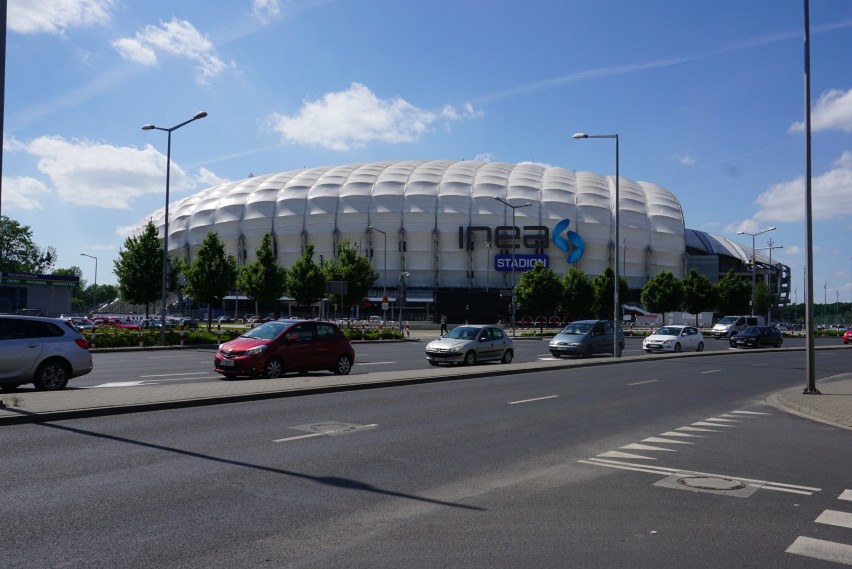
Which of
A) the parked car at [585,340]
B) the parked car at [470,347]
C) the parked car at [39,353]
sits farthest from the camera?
the parked car at [585,340]

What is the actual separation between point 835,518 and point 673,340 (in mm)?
33279

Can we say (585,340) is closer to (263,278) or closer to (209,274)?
(209,274)

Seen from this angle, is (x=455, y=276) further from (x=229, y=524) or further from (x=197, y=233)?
(x=229, y=524)

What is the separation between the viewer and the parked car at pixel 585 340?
100ft

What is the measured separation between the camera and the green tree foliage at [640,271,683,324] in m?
85.2

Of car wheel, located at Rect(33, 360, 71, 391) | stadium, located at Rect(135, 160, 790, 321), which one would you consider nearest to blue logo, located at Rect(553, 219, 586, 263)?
stadium, located at Rect(135, 160, 790, 321)

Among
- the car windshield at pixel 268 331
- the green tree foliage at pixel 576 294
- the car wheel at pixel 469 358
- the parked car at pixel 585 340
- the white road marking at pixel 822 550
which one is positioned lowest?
the white road marking at pixel 822 550

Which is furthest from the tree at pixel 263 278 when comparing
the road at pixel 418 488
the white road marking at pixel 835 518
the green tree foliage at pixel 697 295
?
the white road marking at pixel 835 518

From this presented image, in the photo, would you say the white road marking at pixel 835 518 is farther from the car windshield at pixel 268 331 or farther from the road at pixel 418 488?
the car windshield at pixel 268 331

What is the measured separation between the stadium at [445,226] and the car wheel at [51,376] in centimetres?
8052

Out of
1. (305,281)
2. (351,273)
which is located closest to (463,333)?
(351,273)

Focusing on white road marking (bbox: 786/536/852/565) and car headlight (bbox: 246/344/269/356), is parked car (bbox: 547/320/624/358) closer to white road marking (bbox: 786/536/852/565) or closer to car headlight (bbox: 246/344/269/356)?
car headlight (bbox: 246/344/269/356)

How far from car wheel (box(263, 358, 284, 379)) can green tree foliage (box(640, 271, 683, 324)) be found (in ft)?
240

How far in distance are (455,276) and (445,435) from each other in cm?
9352
